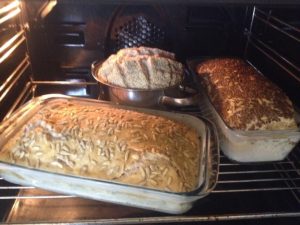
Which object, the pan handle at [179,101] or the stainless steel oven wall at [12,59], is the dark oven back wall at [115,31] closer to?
the stainless steel oven wall at [12,59]

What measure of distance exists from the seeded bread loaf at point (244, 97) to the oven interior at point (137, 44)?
0.07 m

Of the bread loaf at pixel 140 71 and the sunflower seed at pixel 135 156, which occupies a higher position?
the bread loaf at pixel 140 71

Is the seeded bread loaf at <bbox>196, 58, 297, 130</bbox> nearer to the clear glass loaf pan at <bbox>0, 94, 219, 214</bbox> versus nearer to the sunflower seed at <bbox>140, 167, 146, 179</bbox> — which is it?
the clear glass loaf pan at <bbox>0, 94, 219, 214</bbox>

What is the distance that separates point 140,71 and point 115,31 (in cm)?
21

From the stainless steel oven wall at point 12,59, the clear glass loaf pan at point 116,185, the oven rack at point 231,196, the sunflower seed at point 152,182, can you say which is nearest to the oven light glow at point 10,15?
the stainless steel oven wall at point 12,59

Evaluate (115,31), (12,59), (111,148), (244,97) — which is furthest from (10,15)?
(244,97)

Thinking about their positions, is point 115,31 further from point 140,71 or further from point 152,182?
point 152,182

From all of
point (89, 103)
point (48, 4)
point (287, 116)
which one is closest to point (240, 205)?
point (287, 116)

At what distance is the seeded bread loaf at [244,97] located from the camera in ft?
2.83

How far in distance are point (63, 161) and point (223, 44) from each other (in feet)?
2.29

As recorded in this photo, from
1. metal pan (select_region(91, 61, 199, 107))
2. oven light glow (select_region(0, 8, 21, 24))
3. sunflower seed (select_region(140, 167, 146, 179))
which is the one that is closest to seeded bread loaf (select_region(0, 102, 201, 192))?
sunflower seed (select_region(140, 167, 146, 179))

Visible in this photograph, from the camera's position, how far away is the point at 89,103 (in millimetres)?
977

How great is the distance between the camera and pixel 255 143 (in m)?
0.85

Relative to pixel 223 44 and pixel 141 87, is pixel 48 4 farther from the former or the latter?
pixel 223 44
